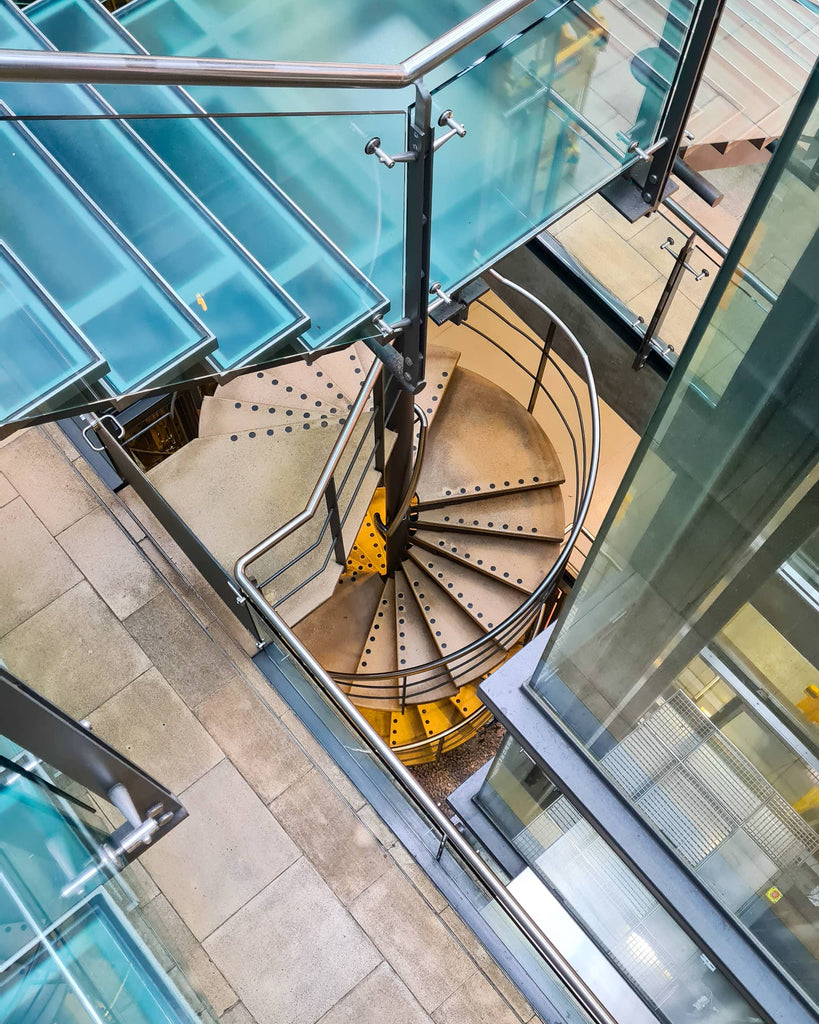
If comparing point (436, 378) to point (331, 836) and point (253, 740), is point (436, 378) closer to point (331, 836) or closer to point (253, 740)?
point (253, 740)

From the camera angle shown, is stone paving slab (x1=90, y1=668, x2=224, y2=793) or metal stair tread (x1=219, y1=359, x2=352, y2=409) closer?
stone paving slab (x1=90, y1=668, x2=224, y2=793)

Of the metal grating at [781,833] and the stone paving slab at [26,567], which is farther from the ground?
the stone paving slab at [26,567]

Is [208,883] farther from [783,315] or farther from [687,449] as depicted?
[783,315]

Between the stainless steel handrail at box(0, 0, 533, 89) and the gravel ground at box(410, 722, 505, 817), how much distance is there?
17.2ft

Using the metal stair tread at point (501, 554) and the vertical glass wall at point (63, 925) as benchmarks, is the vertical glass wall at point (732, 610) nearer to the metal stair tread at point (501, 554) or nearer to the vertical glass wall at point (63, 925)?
the vertical glass wall at point (63, 925)

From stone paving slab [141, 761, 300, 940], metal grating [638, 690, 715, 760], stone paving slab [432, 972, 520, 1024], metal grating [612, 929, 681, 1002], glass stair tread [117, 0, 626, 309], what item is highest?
glass stair tread [117, 0, 626, 309]

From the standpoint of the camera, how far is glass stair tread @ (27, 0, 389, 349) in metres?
3.50

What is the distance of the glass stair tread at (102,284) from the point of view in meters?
3.19

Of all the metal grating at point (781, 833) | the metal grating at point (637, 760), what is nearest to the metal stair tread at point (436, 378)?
the metal grating at point (637, 760)

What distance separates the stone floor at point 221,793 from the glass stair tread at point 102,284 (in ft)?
4.12

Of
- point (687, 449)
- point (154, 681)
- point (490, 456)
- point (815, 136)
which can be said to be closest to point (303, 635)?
point (490, 456)

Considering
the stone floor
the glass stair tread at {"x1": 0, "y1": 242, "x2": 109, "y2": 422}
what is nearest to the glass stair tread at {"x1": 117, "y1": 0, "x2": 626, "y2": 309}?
the glass stair tread at {"x1": 0, "y1": 242, "x2": 109, "y2": 422}

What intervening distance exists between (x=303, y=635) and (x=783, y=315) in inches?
208

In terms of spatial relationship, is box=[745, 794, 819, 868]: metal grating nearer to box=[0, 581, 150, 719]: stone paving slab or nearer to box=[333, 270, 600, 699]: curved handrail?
box=[0, 581, 150, 719]: stone paving slab
